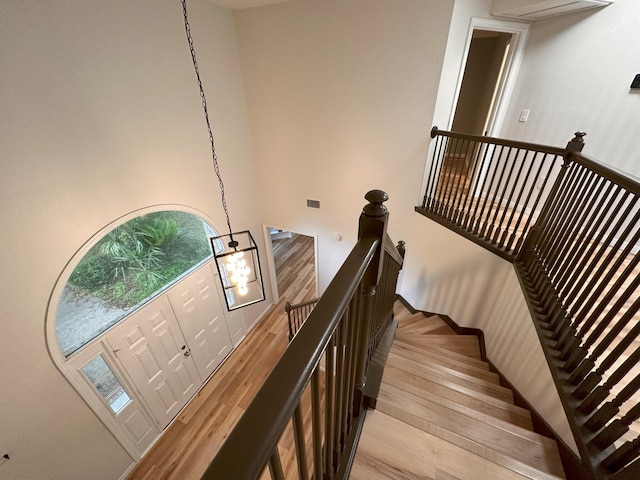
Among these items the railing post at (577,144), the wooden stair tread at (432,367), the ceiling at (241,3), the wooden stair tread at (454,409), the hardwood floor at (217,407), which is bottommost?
the hardwood floor at (217,407)

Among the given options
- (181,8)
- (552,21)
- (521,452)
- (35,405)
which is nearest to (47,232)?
(35,405)

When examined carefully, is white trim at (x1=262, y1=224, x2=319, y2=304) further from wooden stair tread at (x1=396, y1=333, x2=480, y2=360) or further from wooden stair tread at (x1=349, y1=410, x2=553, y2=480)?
wooden stair tread at (x1=349, y1=410, x2=553, y2=480)

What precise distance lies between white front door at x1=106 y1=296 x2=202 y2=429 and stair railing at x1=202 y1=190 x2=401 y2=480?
2745 mm

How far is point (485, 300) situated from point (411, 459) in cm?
225

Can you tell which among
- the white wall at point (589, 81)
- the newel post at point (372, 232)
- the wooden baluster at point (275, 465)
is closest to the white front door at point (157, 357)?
the newel post at point (372, 232)

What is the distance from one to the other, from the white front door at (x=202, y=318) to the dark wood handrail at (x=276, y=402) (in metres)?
3.25

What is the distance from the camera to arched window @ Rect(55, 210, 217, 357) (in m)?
2.48

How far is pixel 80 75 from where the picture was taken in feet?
7.03

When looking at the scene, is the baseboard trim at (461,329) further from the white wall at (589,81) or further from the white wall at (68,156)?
the white wall at (68,156)

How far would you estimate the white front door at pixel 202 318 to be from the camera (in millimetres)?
3461

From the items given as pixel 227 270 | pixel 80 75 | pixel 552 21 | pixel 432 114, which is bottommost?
pixel 227 270

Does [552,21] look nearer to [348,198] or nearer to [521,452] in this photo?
[348,198]

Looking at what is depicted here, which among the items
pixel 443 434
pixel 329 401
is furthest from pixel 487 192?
pixel 329 401

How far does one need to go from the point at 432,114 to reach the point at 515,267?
192cm
